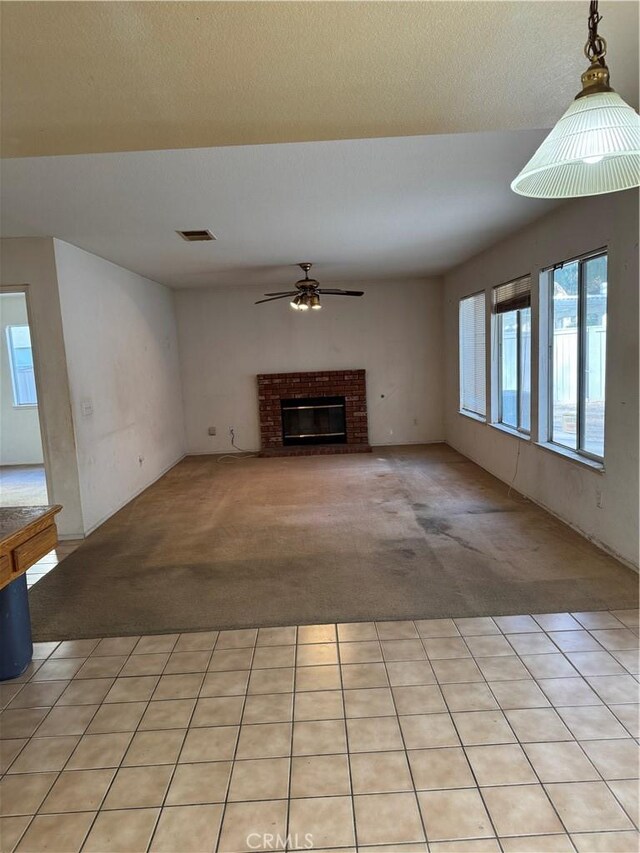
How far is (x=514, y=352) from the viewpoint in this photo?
5098 millimetres

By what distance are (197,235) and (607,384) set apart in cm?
334

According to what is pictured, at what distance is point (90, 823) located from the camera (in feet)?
5.20

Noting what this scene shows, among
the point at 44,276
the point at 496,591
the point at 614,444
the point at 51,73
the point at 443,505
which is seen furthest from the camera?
the point at 443,505

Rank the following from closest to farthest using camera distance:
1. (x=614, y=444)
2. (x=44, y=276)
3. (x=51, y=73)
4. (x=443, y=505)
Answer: (x=51, y=73) < (x=614, y=444) < (x=44, y=276) < (x=443, y=505)

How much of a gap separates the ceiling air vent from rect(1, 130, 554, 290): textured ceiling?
0.07 m

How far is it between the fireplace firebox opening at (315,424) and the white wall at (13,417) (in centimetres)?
363

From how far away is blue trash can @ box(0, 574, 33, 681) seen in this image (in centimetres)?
230

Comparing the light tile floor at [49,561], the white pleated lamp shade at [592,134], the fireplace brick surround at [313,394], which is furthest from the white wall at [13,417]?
the white pleated lamp shade at [592,134]

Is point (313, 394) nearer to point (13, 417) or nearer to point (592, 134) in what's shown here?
point (13, 417)

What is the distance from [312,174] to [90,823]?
311 centimetres

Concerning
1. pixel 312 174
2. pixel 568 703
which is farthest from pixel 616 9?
pixel 568 703

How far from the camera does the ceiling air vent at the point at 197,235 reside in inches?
166

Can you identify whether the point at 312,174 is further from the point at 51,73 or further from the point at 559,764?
the point at 559,764

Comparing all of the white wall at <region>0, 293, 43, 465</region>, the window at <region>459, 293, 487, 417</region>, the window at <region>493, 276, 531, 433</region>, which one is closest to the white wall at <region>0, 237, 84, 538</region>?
the white wall at <region>0, 293, 43, 465</region>
